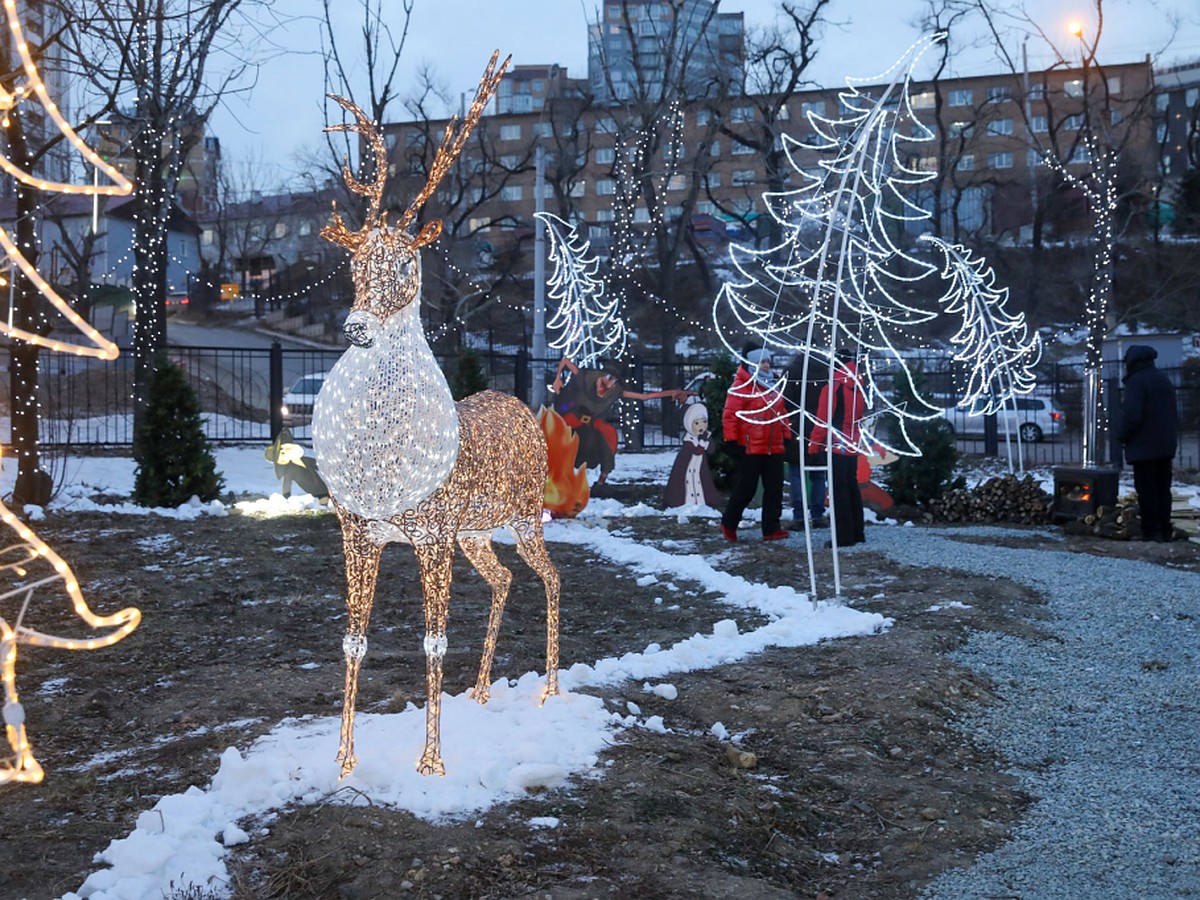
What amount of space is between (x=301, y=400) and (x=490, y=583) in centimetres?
2269

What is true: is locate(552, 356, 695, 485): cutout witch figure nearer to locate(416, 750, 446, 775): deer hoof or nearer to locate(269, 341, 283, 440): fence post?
locate(269, 341, 283, 440): fence post

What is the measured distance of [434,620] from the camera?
414 cm

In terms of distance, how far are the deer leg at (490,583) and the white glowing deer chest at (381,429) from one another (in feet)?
2.86

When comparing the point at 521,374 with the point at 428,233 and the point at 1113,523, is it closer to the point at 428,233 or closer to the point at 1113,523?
the point at 1113,523

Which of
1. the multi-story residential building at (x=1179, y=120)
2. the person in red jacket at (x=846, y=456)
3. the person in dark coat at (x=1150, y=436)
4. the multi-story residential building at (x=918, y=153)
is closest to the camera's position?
the person in red jacket at (x=846, y=456)

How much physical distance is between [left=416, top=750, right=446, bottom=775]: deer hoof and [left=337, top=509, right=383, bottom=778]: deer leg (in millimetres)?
242

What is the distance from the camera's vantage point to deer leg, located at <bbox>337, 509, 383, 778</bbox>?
4.06 m

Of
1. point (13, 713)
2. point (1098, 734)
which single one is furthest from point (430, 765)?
point (1098, 734)

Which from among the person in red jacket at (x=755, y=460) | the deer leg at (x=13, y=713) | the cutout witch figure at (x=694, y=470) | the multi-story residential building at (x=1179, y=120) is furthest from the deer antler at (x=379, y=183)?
the multi-story residential building at (x=1179, y=120)

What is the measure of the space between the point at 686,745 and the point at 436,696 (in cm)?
114

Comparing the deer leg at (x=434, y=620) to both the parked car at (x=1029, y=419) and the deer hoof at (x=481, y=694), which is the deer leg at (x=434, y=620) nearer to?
the deer hoof at (x=481, y=694)

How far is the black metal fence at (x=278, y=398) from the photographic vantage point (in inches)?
741

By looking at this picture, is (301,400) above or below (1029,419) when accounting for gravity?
above

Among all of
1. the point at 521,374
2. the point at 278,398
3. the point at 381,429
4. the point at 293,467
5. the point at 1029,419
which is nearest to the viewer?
the point at 381,429
